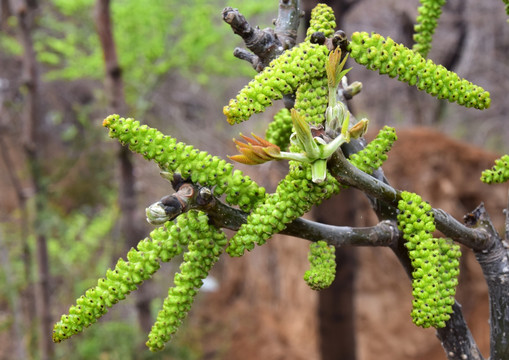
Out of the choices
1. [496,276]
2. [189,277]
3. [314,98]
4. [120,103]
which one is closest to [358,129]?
[314,98]

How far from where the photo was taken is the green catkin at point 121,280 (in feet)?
2.24

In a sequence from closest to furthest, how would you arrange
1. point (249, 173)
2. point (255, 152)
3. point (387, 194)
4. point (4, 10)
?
1. point (255, 152)
2. point (387, 194)
3. point (4, 10)
4. point (249, 173)

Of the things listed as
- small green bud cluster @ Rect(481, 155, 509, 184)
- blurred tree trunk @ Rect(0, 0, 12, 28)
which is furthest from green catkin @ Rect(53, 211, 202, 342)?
blurred tree trunk @ Rect(0, 0, 12, 28)

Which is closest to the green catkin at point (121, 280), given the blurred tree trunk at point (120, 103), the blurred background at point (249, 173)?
the blurred tree trunk at point (120, 103)

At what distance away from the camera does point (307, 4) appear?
8.20 feet

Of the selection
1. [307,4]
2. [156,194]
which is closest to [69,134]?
[307,4]

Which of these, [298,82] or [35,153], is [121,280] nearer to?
[298,82]

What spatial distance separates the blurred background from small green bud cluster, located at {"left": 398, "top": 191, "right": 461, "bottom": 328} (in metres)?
1.89

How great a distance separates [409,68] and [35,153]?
7.02 feet

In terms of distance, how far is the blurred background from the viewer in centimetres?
280

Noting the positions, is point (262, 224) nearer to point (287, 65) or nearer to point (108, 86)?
point (287, 65)

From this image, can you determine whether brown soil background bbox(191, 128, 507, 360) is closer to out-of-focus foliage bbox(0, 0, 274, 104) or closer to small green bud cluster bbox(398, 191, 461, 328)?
out-of-focus foliage bbox(0, 0, 274, 104)

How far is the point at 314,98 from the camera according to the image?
74cm

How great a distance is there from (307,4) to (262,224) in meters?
2.04
